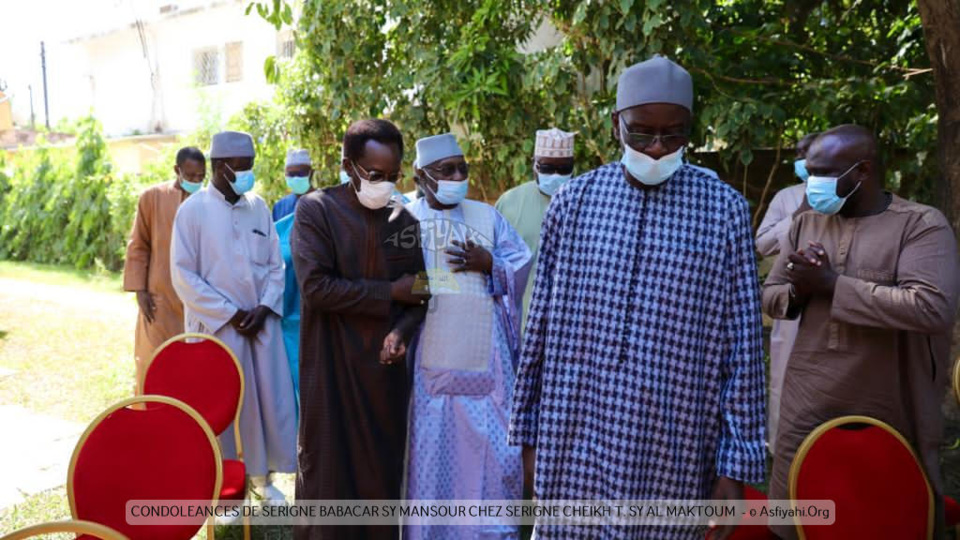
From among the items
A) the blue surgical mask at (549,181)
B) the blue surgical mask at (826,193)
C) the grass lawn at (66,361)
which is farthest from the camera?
the blue surgical mask at (549,181)

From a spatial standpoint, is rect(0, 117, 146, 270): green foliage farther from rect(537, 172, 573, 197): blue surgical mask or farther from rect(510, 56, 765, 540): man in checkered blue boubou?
rect(510, 56, 765, 540): man in checkered blue boubou

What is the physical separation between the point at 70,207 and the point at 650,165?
55.1ft

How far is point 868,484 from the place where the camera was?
2488mm

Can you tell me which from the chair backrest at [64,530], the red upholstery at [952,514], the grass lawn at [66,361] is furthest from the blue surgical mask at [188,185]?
the red upholstery at [952,514]

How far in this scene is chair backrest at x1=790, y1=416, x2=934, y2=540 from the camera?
2.46 meters

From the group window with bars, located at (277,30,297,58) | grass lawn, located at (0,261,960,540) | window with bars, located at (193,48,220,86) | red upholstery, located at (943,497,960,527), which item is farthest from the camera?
window with bars, located at (193,48,220,86)

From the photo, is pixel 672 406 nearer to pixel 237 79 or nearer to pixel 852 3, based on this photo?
pixel 852 3

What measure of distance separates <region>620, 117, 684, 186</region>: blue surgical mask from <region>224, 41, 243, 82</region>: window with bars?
15.3 meters

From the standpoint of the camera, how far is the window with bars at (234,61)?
1611cm

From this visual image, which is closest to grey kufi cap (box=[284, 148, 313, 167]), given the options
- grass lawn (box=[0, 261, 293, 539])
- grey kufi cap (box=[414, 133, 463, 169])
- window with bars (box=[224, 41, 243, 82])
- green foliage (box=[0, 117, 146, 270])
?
grass lawn (box=[0, 261, 293, 539])

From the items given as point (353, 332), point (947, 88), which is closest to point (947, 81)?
point (947, 88)

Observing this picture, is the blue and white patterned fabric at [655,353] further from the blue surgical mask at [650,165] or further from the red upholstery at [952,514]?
the red upholstery at [952,514]

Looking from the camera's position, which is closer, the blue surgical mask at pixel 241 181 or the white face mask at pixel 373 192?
the white face mask at pixel 373 192

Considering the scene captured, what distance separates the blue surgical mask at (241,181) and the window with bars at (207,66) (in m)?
13.3
